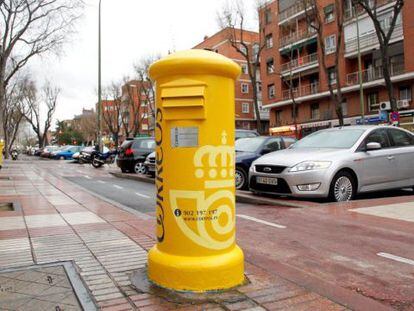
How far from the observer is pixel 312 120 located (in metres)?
46.6

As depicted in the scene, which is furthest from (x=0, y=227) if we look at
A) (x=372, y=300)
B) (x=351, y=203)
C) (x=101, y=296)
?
(x=351, y=203)

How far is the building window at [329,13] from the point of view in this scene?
43.2 metres

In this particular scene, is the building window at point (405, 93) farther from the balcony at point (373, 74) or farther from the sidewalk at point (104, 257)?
the sidewalk at point (104, 257)

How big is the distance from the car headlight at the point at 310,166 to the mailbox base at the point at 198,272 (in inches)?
192

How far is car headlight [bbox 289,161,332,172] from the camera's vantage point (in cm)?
824

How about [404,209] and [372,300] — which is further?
[404,209]

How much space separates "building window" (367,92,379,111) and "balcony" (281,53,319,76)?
299 inches

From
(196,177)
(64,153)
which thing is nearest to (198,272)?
(196,177)

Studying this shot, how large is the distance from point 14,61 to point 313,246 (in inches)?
1257

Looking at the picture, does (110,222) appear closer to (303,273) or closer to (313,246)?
(313,246)

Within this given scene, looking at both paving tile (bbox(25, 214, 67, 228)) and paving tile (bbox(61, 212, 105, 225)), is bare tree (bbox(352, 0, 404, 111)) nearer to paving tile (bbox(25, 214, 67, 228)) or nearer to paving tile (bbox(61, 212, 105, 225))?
paving tile (bbox(61, 212, 105, 225))

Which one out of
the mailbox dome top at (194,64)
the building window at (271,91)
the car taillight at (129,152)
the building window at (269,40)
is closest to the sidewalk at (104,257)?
the mailbox dome top at (194,64)

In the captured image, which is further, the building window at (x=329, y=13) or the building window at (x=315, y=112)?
the building window at (x=315, y=112)

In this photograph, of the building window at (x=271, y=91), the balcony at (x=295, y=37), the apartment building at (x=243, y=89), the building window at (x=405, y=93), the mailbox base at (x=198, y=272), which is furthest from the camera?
the apartment building at (x=243, y=89)
